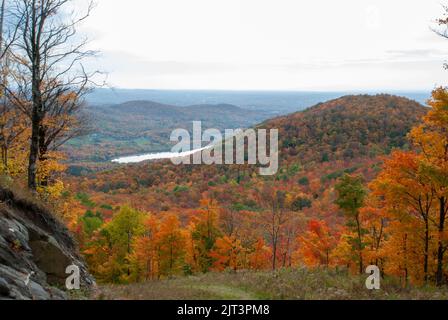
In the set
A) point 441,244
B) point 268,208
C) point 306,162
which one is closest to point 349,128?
point 306,162

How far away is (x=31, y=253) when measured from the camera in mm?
12328

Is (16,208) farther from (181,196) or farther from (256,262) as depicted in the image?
(181,196)

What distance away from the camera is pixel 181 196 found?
277ft

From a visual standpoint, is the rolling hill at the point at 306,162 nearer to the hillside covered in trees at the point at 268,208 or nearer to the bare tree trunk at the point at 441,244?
the hillside covered in trees at the point at 268,208

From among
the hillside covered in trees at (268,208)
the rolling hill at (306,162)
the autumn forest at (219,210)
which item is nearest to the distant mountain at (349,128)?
the rolling hill at (306,162)

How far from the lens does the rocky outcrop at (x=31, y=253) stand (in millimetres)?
9656

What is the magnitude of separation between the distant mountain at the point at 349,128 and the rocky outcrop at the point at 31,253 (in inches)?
3674

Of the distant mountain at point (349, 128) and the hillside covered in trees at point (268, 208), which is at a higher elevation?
the distant mountain at point (349, 128)

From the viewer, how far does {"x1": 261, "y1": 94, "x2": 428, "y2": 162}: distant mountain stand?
107625 mm

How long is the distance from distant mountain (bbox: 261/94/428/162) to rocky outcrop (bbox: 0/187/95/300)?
93325mm

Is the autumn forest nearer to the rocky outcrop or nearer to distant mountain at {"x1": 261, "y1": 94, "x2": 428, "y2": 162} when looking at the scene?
the rocky outcrop

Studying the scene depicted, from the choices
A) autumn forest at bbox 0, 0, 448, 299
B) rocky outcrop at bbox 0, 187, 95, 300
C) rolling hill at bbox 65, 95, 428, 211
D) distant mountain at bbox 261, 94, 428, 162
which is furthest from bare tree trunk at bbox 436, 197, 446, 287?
distant mountain at bbox 261, 94, 428, 162

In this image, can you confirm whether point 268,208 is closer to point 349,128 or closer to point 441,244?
point 441,244
